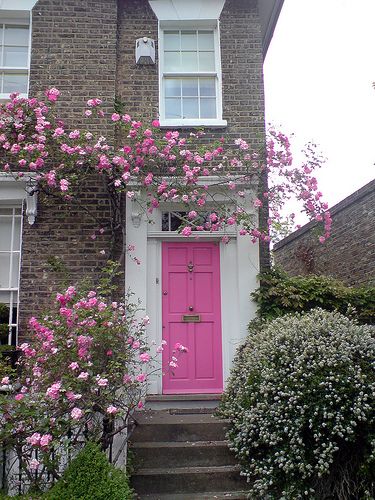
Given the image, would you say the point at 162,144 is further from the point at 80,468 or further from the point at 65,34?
the point at 80,468

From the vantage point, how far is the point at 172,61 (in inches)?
327

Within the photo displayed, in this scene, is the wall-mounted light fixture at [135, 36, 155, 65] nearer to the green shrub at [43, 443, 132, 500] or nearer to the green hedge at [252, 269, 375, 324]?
the green hedge at [252, 269, 375, 324]

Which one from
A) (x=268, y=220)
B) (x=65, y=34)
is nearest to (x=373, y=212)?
(x=268, y=220)

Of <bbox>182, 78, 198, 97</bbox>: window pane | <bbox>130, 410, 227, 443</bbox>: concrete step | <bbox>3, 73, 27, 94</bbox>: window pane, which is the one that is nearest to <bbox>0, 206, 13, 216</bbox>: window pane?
<bbox>3, 73, 27, 94</bbox>: window pane

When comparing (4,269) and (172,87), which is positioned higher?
(172,87)

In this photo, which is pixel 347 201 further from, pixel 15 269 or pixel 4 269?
pixel 4 269

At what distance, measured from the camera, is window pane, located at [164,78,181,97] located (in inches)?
324

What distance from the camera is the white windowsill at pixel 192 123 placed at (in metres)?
7.86

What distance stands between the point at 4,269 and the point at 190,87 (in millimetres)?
3972

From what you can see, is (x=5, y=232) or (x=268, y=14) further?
(x=268, y=14)

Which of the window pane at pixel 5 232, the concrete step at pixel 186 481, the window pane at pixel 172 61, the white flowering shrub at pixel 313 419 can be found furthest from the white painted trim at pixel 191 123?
the concrete step at pixel 186 481

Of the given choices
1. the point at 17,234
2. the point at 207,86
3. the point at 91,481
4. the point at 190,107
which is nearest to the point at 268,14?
the point at 207,86

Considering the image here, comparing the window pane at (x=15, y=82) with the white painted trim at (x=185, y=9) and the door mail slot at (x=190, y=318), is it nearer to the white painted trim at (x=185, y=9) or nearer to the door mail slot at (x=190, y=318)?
the white painted trim at (x=185, y=9)

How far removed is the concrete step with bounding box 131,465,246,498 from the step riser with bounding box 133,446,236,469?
0.62 feet
